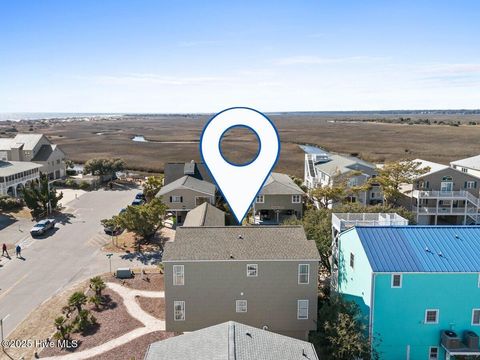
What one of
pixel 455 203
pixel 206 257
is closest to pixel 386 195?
pixel 455 203

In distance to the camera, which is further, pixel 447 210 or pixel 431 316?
pixel 447 210

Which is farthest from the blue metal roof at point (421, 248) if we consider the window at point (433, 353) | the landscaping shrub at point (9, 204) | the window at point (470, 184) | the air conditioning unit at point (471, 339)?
the landscaping shrub at point (9, 204)

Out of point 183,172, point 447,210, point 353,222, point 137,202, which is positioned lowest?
Answer: point 137,202

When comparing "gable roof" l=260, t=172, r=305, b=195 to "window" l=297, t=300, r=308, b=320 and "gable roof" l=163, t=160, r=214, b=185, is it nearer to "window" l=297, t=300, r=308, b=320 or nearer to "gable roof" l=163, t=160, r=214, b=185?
"gable roof" l=163, t=160, r=214, b=185

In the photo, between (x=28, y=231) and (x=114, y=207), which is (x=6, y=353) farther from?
(x=114, y=207)

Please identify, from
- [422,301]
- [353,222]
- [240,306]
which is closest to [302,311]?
[240,306]

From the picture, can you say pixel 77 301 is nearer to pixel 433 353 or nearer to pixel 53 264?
pixel 53 264

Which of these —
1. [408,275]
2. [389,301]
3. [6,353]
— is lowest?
[6,353]
